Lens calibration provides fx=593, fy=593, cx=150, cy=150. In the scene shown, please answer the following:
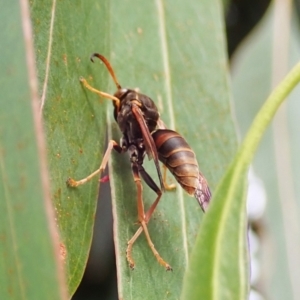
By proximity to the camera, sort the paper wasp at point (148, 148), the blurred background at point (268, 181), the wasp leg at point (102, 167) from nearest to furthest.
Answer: the wasp leg at point (102, 167) < the paper wasp at point (148, 148) < the blurred background at point (268, 181)

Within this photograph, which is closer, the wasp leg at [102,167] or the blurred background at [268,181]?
the wasp leg at [102,167]

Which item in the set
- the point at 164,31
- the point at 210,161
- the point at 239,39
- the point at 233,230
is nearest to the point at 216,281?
the point at 233,230

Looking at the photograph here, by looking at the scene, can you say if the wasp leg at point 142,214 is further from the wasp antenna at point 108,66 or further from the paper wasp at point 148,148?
the wasp antenna at point 108,66

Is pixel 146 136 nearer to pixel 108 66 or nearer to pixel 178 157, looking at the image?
pixel 178 157

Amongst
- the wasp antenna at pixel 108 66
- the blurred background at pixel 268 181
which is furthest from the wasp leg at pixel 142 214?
the blurred background at pixel 268 181

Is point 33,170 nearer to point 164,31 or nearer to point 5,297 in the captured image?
point 5,297

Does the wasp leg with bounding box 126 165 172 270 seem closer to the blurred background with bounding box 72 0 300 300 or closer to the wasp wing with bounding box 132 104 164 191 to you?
the wasp wing with bounding box 132 104 164 191

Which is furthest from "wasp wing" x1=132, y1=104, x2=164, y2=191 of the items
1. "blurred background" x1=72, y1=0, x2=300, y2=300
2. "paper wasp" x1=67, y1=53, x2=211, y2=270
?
"blurred background" x1=72, y1=0, x2=300, y2=300
